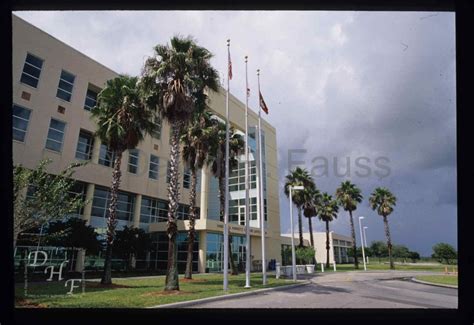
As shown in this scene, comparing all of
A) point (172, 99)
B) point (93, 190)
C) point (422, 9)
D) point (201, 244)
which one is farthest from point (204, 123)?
point (422, 9)

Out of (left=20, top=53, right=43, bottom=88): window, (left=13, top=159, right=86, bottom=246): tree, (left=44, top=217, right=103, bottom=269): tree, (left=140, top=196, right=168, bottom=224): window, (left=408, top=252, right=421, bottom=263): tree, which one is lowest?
(left=408, top=252, right=421, bottom=263): tree

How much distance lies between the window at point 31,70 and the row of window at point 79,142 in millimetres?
1978

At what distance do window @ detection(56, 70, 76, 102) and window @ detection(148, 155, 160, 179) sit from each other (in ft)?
31.2

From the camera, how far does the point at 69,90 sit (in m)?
24.8

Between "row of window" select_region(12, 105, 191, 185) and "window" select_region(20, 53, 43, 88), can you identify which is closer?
"row of window" select_region(12, 105, 191, 185)

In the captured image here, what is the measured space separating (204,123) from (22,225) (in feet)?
50.4

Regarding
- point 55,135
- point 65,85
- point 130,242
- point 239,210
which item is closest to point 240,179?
point 239,210

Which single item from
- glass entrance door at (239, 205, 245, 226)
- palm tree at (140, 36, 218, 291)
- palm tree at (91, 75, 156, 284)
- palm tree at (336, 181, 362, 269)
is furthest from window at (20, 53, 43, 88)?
palm tree at (336, 181, 362, 269)

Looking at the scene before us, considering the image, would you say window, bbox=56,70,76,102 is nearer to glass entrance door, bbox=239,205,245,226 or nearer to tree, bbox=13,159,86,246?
tree, bbox=13,159,86,246

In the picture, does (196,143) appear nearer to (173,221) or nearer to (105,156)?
(105,156)

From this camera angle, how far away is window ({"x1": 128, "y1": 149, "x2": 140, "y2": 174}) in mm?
29453

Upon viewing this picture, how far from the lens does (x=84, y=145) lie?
85.1 feet

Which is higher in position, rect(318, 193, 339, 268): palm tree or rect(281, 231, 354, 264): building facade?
rect(318, 193, 339, 268): palm tree
